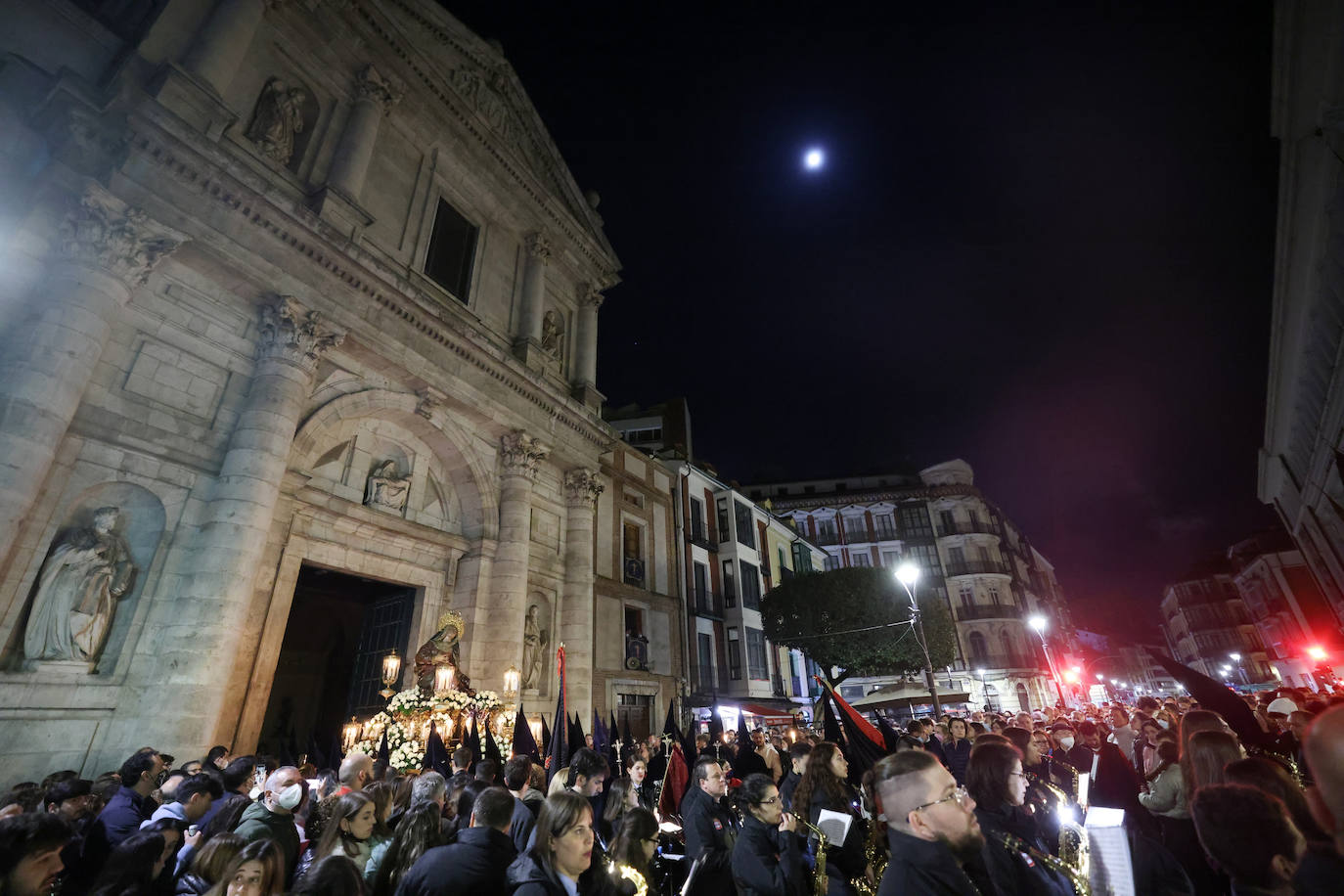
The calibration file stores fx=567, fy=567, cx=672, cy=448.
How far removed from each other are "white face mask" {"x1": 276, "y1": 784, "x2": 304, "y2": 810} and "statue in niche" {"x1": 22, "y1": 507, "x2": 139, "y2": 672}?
6436 mm

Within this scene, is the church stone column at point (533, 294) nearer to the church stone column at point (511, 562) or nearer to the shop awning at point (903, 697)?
the church stone column at point (511, 562)

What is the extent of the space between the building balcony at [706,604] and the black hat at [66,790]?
70.1 feet

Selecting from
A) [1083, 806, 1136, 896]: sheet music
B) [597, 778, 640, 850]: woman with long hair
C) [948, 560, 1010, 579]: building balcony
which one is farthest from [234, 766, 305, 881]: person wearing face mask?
[948, 560, 1010, 579]: building balcony

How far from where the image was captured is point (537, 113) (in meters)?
19.7

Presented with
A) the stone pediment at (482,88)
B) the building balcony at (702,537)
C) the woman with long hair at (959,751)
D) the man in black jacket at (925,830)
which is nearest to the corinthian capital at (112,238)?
the stone pediment at (482,88)

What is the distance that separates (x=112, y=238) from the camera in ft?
27.5

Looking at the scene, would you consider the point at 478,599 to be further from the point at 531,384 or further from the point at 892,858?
the point at 892,858

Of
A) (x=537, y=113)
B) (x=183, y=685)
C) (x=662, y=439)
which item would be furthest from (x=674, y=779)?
(x=662, y=439)

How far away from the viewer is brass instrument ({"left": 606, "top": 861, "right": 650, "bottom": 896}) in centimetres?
353

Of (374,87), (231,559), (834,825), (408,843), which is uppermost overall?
(374,87)

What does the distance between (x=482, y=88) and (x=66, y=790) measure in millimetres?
19402

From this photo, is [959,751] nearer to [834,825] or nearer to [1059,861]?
[834,825]

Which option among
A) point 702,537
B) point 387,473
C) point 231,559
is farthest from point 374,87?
point 702,537

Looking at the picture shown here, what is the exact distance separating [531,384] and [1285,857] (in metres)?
15.3
